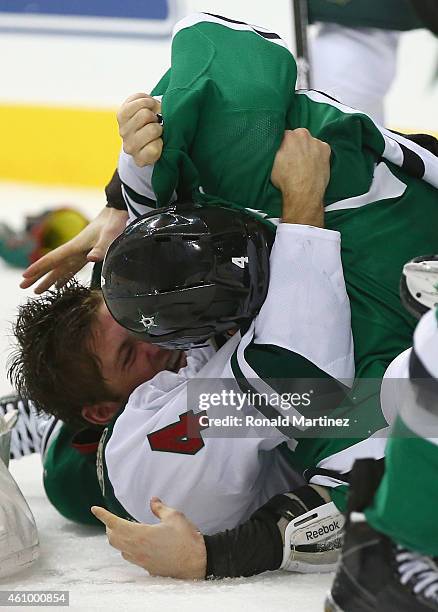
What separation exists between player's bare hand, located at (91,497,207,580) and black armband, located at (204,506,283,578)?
1cm

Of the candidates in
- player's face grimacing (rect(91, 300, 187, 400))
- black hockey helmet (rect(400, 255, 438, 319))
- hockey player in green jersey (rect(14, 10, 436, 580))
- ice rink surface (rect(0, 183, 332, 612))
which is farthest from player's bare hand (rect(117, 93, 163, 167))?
ice rink surface (rect(0, 183, 332, 612))

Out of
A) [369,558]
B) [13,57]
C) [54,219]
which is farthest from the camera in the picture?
[13,57]

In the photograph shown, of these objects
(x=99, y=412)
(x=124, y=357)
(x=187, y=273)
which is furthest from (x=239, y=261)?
(x=99, y=412)

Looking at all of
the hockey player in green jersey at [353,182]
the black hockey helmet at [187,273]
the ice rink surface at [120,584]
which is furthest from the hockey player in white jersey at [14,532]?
the hockey player in green jersey at [353,182]

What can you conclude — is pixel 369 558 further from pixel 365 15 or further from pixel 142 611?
pixel 365 15

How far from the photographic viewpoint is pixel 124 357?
1577mm

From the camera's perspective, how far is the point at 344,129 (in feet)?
4.68

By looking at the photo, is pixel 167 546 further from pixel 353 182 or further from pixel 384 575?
pixel 353 182

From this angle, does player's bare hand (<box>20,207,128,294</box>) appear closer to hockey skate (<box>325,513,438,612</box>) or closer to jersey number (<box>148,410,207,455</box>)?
jersey number (<box>148,410,207,455</box>)

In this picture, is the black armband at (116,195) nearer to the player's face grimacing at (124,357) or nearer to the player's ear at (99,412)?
the player's face grimacing at (124,357)

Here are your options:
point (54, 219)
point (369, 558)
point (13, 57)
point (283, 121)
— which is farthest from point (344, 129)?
point (13, 57)

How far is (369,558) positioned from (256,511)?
0.38 meters

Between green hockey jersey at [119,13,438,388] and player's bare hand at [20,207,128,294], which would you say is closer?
green hockey jersey at [119,13,438,388]

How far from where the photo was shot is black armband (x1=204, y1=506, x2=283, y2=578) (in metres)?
1.31
